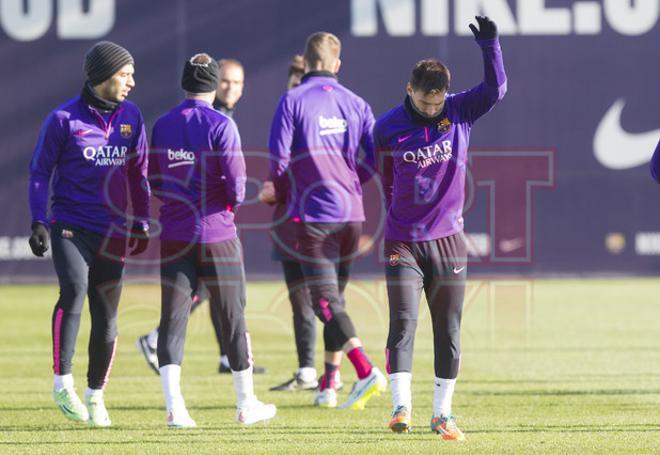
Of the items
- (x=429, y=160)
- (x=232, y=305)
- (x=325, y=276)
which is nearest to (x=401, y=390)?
(x=232, y=305)

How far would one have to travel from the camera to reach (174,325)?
7316mm

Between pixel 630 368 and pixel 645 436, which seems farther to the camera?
pixel 630 368

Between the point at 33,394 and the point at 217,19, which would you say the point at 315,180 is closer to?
the point at 33,394

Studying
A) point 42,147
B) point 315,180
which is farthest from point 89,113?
point 315,180

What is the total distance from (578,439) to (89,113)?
11.1 feet

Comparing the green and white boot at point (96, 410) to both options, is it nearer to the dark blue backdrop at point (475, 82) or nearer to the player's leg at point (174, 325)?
the player's leg at point (174, 325)

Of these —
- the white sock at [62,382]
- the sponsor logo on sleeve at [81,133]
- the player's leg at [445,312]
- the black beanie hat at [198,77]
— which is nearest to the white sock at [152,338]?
Answer: the white sock at [62,382]

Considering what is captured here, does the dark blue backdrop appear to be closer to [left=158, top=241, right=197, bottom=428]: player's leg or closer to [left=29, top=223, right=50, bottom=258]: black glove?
[left=158, top=241, right=197, bottom=428]: player's leg

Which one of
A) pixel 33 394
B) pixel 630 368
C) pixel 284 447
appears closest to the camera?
pixel 284 447

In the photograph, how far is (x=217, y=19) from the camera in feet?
66.0

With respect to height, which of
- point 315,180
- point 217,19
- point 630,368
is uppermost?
point 217,19

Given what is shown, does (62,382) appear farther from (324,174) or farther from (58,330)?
(324,174)

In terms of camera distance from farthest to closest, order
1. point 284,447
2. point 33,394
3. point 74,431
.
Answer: point 33,394 < point 74,431 < point 284,447

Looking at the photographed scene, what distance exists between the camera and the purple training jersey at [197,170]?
7250mm
